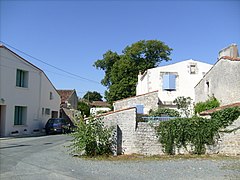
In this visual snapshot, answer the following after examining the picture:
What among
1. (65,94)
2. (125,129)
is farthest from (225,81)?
(65,94)

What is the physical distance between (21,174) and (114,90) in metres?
32.8

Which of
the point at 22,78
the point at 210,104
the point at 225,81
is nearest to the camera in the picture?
the point at 225,81

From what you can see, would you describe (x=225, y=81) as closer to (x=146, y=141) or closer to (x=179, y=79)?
(x=146, y=141)

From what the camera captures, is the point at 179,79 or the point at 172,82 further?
the point at 179,79

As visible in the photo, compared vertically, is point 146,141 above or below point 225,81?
below

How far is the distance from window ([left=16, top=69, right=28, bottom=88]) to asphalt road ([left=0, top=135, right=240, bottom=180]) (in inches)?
546

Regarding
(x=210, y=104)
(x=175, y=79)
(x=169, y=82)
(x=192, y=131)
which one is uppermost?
(x=175, y=79)

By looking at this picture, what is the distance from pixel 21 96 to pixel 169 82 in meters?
13.8

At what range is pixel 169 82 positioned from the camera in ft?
93.7

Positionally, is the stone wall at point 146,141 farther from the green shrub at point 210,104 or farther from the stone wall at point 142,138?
the green shrub at point 210,104

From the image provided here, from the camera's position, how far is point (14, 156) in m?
12.9

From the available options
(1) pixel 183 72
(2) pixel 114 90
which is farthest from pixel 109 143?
(2) pixel 114 90

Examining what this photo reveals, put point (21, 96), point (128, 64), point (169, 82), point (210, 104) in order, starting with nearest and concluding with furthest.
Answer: point (210, 104), point (21, 96), point (169, 82), point (128, 64)

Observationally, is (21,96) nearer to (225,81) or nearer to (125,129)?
(125,129)
